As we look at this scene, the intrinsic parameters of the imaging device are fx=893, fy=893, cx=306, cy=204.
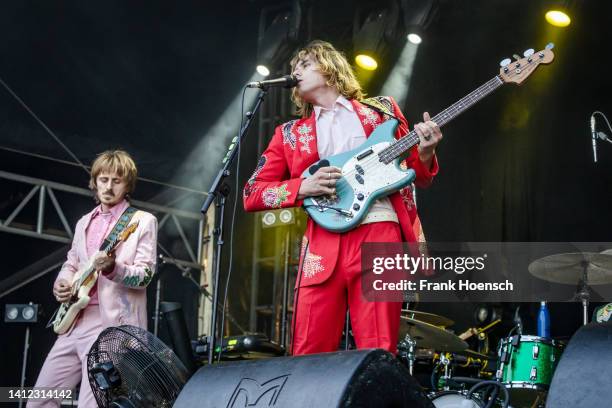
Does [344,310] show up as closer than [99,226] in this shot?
Yes

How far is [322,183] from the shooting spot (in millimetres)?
3326

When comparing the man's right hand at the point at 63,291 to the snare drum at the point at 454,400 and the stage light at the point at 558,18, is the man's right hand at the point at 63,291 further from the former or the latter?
the stage light at the point at 558,18

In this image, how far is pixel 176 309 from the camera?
4.83 m

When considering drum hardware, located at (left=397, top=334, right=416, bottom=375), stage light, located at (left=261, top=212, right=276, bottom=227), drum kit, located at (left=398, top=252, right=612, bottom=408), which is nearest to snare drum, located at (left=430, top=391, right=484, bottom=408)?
drum kit, located at (left=398, top=252, right=612, bottom=408)

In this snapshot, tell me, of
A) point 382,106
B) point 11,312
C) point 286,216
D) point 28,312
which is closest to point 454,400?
point 382,106

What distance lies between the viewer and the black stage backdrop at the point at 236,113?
21.5 ft

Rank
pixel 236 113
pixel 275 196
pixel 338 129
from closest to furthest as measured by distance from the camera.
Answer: pixel 275 196 < pixel 338 129 < pixel 236 113

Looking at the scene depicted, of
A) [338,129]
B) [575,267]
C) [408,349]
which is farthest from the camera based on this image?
[408,349]

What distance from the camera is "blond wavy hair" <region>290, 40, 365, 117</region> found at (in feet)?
11.9

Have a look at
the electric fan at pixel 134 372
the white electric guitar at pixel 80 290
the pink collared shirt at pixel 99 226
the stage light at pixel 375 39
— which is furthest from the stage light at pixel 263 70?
the electric fan at pixel 134 372

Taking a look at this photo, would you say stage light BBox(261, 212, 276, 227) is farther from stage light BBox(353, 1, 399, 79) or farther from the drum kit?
the drum kit

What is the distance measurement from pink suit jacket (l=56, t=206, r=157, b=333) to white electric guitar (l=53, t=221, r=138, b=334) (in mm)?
35

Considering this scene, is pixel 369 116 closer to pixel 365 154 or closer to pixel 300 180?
pixel 365 154

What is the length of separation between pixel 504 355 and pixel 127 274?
2.13 metres
